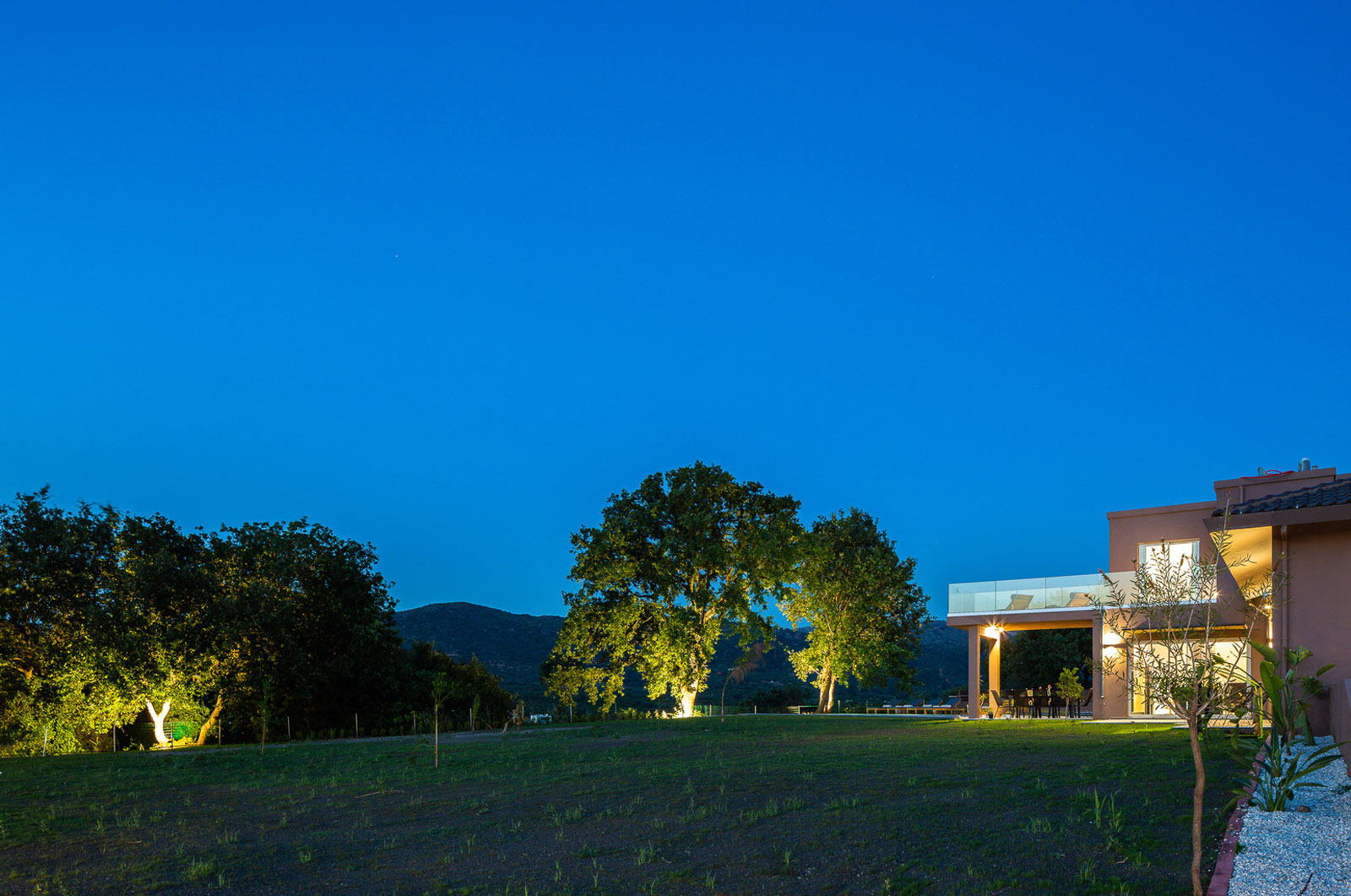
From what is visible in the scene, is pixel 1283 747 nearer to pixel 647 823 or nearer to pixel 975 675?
pixel 647 823

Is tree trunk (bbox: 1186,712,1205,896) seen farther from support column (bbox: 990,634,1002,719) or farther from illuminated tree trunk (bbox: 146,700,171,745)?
illuminated tree trunk (bbox: 146,700,171,745)

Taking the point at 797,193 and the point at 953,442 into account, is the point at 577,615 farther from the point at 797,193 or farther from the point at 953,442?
the point at 953,442

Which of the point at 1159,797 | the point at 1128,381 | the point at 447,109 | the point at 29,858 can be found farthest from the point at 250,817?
the point at 1128,381

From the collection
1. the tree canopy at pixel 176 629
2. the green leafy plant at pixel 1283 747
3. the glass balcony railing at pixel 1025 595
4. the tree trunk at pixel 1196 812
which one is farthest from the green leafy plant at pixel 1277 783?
the tree canopy at pixel 176 629

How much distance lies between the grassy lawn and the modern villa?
1.31 m

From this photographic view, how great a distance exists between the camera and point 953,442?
7819cm

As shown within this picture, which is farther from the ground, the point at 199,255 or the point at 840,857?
the point at 199,255

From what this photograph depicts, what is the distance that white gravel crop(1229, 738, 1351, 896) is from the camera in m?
5.82

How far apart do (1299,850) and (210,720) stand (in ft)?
89.3

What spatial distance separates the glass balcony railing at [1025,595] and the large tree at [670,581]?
748 cm

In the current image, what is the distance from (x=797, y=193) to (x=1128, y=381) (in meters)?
24.1

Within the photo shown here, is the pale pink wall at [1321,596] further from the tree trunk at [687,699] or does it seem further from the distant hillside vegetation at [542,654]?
the distant hillside vegetation at [542,654]

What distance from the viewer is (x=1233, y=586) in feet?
69.6

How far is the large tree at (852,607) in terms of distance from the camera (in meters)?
35.3
